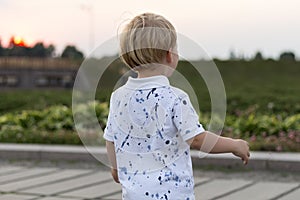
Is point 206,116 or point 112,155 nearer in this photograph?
point 112,155

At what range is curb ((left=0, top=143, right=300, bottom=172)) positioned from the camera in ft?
21.2

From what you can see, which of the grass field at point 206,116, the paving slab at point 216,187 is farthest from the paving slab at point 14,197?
the paving slab at point 216,187

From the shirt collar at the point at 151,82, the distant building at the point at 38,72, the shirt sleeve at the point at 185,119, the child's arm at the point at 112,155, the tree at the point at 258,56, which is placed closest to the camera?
the shirt sleeve at the point at 185,119

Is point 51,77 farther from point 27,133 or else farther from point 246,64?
point 27,133

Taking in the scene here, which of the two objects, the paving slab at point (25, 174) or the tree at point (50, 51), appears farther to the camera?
the tree at point (50, 51)

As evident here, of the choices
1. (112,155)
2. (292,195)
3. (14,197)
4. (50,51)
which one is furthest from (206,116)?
(50,51)

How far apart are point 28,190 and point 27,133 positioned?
3615 millimetres

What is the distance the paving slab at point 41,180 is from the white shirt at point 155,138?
3338 mm

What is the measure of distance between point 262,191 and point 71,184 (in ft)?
6.19

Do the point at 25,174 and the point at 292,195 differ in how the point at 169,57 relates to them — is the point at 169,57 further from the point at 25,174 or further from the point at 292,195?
the point at 25,174

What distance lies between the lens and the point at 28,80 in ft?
93.8

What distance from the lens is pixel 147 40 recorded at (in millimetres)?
2646

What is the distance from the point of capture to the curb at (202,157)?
645cm

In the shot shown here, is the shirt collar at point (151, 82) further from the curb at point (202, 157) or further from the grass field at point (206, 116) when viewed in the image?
the curb at point (202, 157)
